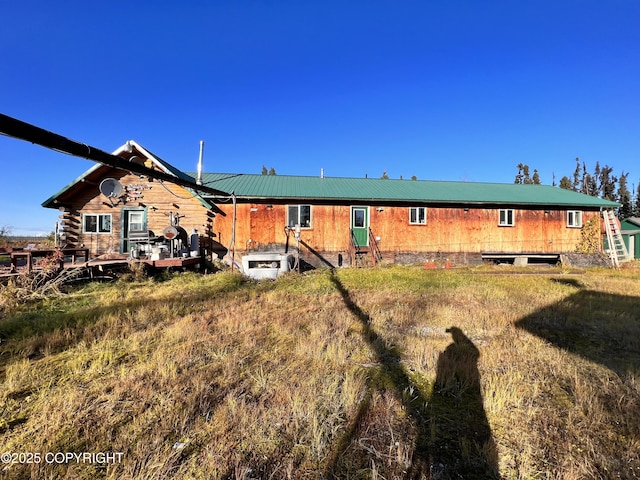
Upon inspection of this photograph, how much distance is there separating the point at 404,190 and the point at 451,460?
17670mm

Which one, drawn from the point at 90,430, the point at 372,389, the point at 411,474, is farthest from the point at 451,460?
the point at 90,430

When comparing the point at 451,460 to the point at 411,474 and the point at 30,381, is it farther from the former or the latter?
the point at 30,381

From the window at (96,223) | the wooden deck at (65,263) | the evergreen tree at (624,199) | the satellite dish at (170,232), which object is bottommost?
the wooden deck at (65,263)

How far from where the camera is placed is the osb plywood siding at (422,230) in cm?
1627

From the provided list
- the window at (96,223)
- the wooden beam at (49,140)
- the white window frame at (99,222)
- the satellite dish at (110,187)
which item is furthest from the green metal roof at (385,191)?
the wooden beam at (49,140)

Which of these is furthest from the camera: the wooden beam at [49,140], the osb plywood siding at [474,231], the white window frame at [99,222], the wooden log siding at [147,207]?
the osb plywood siding at [474,231]

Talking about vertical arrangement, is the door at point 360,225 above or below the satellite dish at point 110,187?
below

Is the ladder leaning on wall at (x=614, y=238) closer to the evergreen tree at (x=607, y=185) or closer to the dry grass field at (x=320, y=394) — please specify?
the dry grass field at (x=320, y=394)

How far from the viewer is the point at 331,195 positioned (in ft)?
54.5

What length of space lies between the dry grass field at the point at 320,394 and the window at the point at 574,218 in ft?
48.2

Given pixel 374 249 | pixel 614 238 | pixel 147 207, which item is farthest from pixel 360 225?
pixel 614 238

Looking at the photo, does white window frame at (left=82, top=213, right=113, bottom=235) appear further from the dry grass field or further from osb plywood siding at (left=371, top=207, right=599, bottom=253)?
osb plywood siding at (left=371, top=207, right=599, bottom=253)

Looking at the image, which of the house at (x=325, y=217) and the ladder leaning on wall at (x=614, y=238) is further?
the ladder leaning on wall at (x=614, y=238)

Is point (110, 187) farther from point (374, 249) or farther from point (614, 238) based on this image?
point (614, 238)
